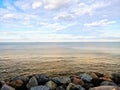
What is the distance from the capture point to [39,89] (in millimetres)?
10281

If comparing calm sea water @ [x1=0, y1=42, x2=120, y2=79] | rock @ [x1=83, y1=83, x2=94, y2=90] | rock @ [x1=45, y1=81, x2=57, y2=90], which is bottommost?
calm sea water @ [x1=0, y1=42, x2=120, y2=79]

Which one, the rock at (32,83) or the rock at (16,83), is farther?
the rock at (16,83)

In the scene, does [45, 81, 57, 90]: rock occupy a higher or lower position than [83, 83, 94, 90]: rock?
higher

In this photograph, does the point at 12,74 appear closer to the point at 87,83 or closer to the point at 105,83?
the point at 87,83

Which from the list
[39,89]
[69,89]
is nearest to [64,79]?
[69,89]

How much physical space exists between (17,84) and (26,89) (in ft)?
1.87

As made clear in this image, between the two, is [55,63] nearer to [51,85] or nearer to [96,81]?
[96,81]

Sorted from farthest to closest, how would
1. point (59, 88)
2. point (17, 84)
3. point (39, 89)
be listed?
point (17, 84) → point (59, 88) → point (39, 89)

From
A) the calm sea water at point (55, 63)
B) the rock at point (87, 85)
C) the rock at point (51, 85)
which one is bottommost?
the calm sea water at point (55, 63)

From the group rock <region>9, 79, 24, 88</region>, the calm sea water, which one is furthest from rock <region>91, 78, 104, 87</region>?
the calm sea water

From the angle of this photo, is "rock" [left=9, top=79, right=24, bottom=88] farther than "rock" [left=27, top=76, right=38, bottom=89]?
Yes

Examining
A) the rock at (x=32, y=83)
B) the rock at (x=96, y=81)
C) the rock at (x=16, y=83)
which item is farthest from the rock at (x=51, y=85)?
the rock at (x=96, y=81)

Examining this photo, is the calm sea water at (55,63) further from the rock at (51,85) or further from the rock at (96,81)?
the rock at (96,81)

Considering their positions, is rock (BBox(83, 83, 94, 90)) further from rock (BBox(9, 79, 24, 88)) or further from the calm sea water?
the calm sea water
